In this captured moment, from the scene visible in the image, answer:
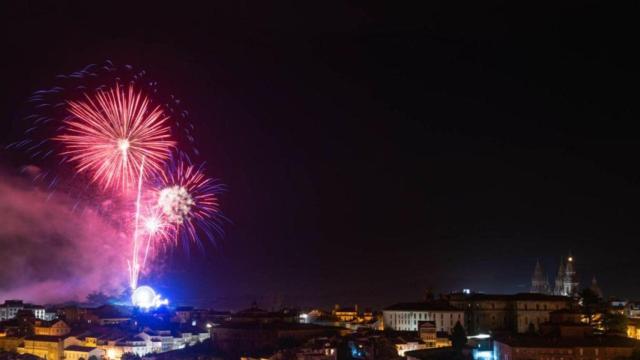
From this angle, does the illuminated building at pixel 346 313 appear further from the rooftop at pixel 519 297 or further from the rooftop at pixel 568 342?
the rooftop at pixel 568 342

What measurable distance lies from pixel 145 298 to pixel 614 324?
36807 millimetres

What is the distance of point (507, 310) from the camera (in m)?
61.1

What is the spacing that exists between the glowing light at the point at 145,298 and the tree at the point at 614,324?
1386 inches

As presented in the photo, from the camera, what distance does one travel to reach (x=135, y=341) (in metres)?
59.4

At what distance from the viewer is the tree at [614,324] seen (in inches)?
1987

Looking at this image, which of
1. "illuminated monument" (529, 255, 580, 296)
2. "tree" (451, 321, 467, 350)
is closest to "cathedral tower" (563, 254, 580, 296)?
"illuminated monument" (529, 255, 580, 296)

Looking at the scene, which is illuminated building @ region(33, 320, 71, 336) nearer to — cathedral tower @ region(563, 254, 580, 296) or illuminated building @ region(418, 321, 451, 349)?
illuminated building @ region(418, 321, 451, 349)

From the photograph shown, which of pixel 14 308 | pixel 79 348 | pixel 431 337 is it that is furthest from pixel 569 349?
pixel 14 308

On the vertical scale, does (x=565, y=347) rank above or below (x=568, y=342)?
below

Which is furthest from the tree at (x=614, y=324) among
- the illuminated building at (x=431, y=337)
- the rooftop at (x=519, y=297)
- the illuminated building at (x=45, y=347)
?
the illuminated building at (x=45, y=347)

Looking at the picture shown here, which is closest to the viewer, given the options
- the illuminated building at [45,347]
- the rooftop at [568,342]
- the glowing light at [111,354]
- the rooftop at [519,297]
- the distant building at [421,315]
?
the rooftop at [568,342]

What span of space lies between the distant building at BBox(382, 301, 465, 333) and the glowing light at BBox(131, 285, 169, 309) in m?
19.4

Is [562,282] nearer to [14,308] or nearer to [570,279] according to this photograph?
[570,279]

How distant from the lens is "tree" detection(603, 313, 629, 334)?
5047 centimetres
